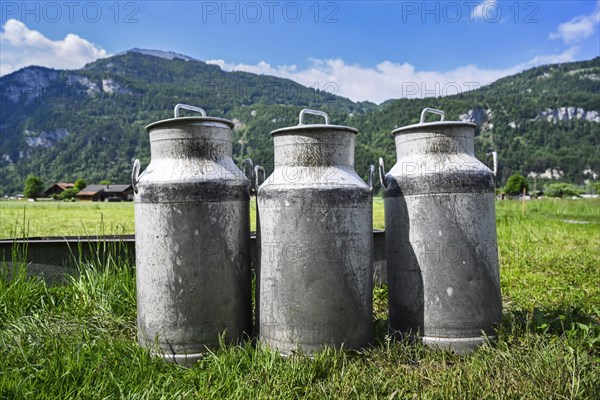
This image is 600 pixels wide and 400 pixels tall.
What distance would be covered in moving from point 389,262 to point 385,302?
4.56ft

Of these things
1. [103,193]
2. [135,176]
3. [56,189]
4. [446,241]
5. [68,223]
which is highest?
[56,189]

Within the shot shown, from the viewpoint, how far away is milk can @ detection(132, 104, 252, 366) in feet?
10.3

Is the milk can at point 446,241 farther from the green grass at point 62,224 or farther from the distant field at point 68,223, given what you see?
the green grass at point 62,224

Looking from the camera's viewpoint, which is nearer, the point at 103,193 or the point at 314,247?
the point at 314,247

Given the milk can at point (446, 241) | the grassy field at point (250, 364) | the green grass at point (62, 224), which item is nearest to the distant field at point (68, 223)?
the green grass at point (62, 224)

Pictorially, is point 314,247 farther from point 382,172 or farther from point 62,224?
point 62,224

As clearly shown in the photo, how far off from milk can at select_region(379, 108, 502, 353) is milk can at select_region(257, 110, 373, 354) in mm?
387

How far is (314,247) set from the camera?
9.99 ft

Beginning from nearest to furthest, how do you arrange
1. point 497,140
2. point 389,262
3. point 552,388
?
1. point 552,388
2. point 389,262
3. point 497,140

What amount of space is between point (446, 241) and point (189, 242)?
5.91 feet

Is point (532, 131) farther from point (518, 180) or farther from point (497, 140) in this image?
point (518, 180)

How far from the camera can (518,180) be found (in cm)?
11838

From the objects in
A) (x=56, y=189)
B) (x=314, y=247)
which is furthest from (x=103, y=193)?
(x=314, y=247)

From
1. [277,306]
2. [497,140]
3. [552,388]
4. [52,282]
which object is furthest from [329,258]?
[497,140]
